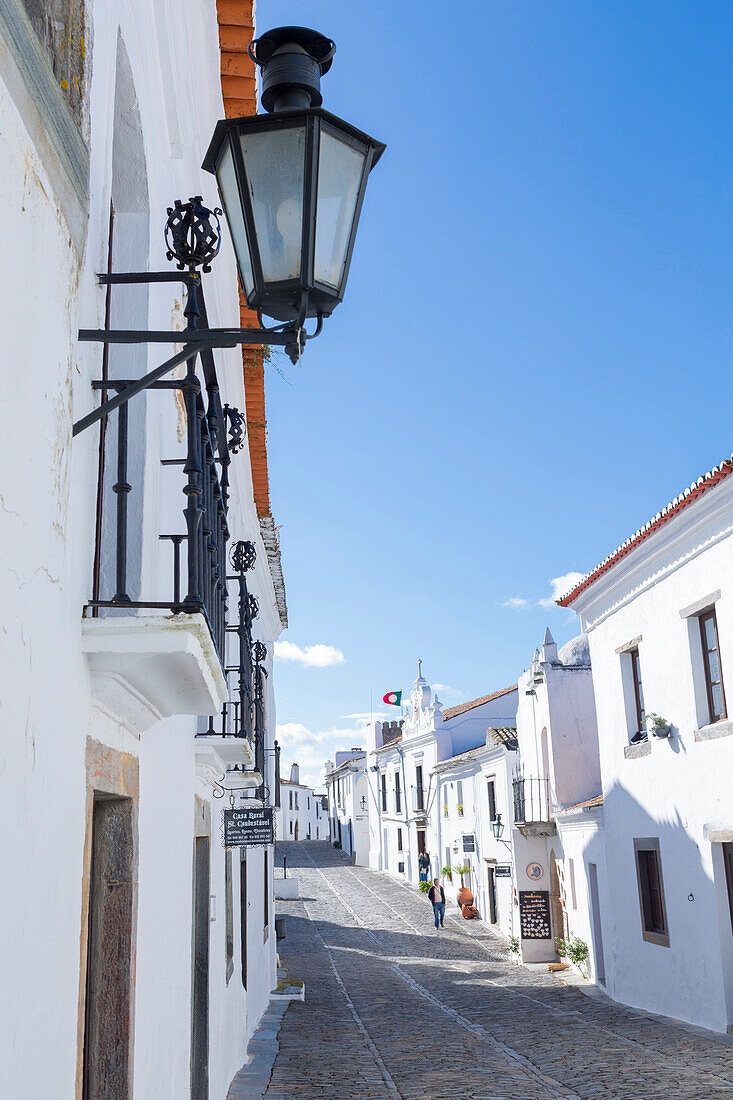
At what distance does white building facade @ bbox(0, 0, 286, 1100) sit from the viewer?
79.7 inches

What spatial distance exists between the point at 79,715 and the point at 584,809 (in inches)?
604

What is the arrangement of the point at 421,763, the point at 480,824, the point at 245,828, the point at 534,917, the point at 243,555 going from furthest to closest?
the point at 421,763, the point at 480,824, the point at 534,917, the point at 245,828, the point at 243,555

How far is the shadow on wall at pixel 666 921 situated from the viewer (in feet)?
36.4

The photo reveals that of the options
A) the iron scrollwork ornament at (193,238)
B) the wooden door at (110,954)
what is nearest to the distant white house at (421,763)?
the wooden door at (110,954)

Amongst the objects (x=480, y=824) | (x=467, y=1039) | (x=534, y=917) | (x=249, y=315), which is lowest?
(x=467, y=1039)

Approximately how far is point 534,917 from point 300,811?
54.2 m

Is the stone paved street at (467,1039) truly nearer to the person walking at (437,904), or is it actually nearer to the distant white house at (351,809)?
the person walking at (437,904)

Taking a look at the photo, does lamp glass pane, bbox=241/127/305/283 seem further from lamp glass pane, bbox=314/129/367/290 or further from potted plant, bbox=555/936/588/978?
potted plant, bbox=555/936/588/978

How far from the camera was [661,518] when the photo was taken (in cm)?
1181

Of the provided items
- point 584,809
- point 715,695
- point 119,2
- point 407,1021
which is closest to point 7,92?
point 119,2

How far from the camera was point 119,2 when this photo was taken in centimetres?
346

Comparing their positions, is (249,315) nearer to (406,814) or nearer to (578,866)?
(578,866)

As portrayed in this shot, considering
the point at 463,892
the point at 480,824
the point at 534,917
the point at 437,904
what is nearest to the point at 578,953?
the point at 534,917

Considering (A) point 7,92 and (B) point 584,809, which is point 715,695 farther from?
(A) point 7,92
